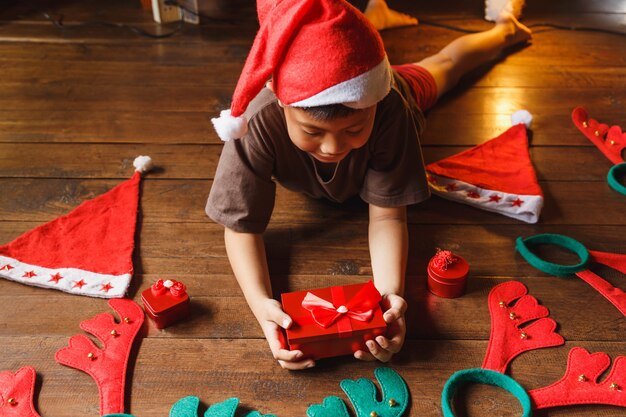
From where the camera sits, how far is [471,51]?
5.76 feet

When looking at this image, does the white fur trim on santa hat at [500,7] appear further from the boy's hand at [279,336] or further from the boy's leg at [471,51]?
the boy's hand at [279,336]

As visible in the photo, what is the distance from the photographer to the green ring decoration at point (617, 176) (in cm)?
139

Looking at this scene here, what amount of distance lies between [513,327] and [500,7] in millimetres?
1203

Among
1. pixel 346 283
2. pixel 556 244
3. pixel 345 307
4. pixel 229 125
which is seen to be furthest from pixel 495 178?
pixel 229 125

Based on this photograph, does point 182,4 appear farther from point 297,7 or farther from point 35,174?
point 297,7

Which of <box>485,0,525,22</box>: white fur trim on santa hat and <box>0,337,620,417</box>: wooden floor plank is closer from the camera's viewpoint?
<box>0,337,620,417</box>: wooden floor plank

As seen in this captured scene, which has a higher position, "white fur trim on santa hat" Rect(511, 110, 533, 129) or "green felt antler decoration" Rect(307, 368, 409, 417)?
"white fur trim on santa hat" Rect(511, 110, 533, 129)

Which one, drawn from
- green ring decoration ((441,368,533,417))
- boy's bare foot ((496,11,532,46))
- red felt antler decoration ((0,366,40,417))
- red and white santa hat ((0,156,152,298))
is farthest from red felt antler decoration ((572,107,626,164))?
red felt antler decoration ((0,366,40,417))

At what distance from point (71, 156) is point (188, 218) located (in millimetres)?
371

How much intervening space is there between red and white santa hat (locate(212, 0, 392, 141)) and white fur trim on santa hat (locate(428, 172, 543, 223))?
1.72 ft

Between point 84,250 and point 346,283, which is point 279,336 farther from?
point 84,250

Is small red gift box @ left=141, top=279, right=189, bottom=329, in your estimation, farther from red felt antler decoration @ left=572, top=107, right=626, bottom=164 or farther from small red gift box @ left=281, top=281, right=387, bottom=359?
red felt antler decoration @ left=572, top=107, right=626, bottom=164

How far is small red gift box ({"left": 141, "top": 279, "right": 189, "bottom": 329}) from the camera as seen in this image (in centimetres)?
107

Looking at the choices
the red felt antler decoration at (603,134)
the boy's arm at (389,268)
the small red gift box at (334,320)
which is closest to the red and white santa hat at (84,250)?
the small red gift box at (334,320)
